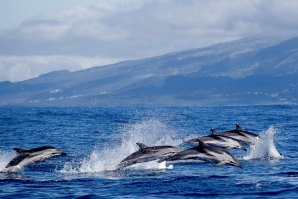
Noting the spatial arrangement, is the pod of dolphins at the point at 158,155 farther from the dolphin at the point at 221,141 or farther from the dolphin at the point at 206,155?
the dolphin at the point at 221,141

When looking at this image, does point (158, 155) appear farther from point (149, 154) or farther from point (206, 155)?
point (206, 155)

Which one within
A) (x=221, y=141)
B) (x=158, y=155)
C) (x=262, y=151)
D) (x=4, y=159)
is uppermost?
(x=221, y=141)

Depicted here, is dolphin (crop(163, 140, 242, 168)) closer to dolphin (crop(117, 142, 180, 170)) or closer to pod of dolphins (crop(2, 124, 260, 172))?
pod of dolphins (crop(2, 124, 260, 172))

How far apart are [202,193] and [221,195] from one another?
2.35ft

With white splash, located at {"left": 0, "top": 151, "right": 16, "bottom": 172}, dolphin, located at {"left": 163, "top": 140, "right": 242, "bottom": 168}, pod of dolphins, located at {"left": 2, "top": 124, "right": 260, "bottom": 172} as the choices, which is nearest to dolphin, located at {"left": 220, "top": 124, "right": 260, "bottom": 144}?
pod of dolphins, located at {"left": 2, "top": 124, "right": 260, "bottom": 172}

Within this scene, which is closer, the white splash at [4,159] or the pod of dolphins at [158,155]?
the pod of dolphins at [158,155]

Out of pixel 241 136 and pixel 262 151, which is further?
pixel 262 151

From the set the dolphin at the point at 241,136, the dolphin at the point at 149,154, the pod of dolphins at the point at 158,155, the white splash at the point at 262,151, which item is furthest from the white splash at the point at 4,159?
the white splash at the point at 262,151

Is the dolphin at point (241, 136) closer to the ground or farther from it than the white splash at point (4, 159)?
farther from it

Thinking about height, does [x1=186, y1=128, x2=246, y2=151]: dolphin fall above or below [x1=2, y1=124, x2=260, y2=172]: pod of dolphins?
above

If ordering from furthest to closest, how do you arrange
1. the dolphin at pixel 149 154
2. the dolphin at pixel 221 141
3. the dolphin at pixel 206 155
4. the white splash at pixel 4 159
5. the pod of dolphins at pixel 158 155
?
1. the dolphin at pixel 221 141
2. the white splash at pixel 4 159
3. the dolphin at pixel 149 154
4. the pod of dolphins at pixel 158 155
5. the dolphin at pixel 206 155

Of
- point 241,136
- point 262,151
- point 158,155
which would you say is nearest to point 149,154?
point 158,155

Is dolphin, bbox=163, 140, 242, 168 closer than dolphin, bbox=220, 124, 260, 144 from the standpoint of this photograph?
Yes

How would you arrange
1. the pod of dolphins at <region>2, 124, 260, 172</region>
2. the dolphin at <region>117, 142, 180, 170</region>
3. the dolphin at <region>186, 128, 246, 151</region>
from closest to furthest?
the pod of dolphins at <region>2, 124, 260, 172</region> < the dolphin at <region>117, 142, 180, 170</region> < the dolphin at <region>186, 128, 246, 151</region>
